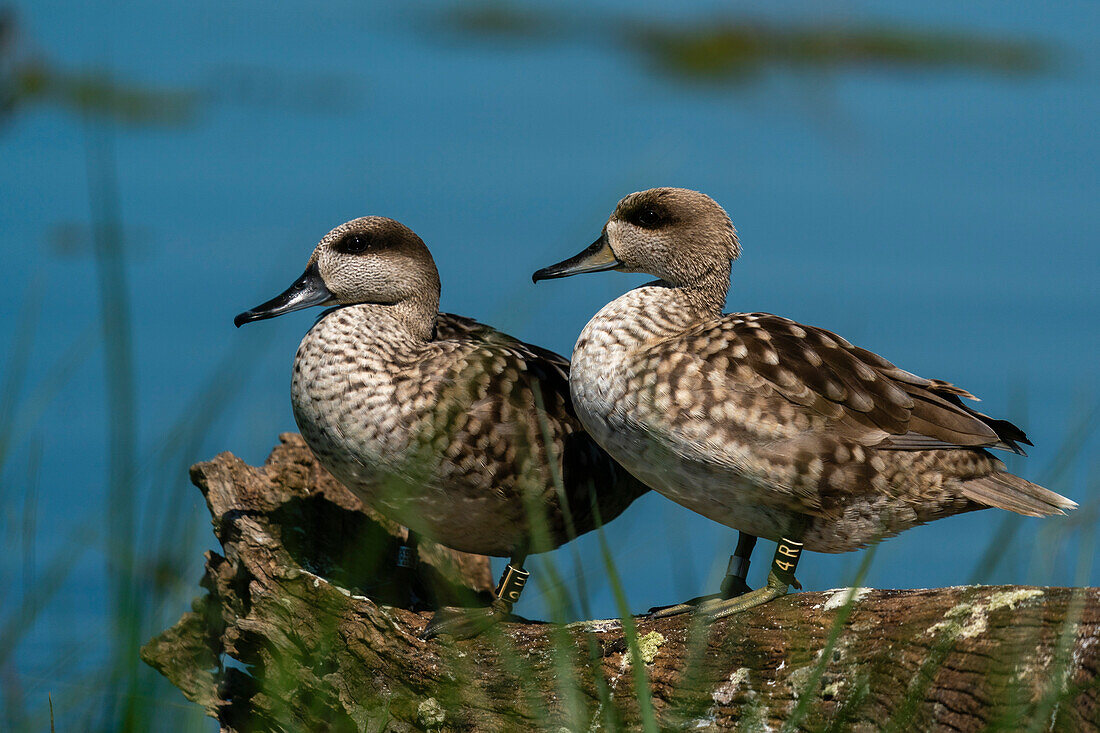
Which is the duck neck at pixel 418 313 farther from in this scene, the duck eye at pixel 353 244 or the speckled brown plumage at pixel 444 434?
the duck eye at pixel 353 244

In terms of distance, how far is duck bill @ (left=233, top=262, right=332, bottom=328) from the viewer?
4.65 meters

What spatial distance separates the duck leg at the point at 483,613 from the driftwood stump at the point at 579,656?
8 centimetres

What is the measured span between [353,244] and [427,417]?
3.43 ft

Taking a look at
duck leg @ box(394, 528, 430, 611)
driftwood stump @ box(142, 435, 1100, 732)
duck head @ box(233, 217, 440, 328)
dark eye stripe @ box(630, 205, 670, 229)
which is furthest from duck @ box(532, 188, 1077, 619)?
duck leg @ box(394, 528, 430, 611)

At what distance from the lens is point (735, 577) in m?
4.14

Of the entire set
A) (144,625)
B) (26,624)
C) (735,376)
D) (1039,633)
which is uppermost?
(735,376)

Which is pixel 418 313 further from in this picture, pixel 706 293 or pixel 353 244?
pixel 706 293

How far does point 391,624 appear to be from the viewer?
3855 mm

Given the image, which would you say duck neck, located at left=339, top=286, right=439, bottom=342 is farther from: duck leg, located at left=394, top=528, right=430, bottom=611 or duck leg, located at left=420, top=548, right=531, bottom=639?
duck leg, located at left=420, top=548, right=531, bottom=639

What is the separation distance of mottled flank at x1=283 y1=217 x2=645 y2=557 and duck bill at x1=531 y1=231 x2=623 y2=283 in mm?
400

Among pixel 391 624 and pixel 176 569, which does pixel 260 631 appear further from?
pixel 176 569

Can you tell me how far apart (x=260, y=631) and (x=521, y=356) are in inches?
60.0

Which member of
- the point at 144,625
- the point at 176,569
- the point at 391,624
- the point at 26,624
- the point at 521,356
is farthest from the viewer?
the point at 521,356

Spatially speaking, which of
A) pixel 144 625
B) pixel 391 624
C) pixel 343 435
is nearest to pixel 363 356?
pixel 343 435
